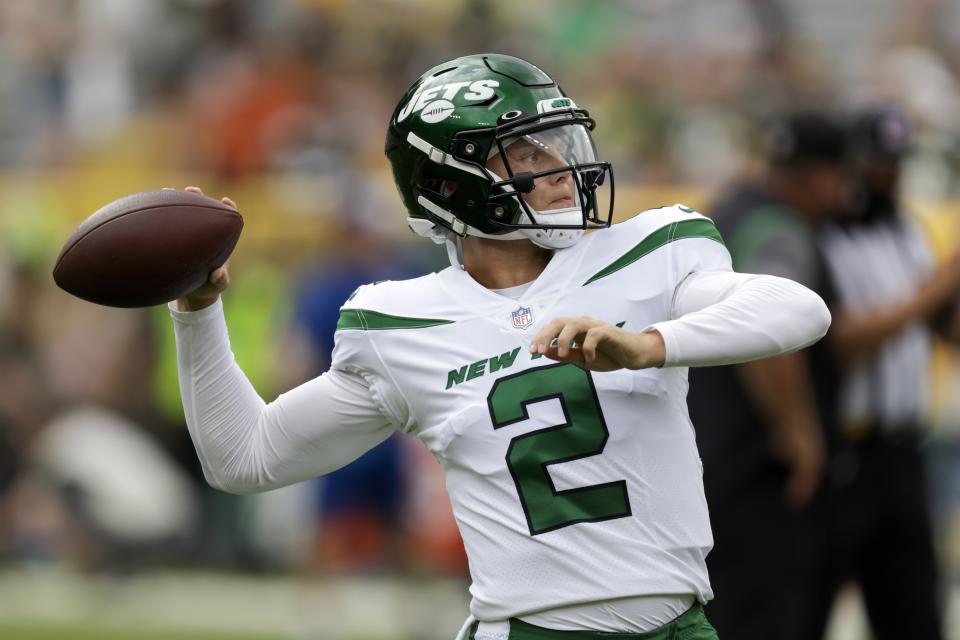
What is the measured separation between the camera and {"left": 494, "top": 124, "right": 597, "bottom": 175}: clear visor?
126 inches

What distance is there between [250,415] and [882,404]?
9.44 feet

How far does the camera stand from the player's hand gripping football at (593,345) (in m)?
2.72

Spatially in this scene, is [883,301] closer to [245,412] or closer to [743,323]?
[743,323]

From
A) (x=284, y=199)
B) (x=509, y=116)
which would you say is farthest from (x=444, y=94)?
(x=284, y=199)

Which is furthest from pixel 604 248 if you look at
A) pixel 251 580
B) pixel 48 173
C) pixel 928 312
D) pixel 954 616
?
pixel 48 173

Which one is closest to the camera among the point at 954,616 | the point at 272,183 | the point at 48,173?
the point at 954,616

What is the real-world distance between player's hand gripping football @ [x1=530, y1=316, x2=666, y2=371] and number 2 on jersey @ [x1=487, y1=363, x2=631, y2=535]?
264 millimetres

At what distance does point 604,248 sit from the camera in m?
3.20

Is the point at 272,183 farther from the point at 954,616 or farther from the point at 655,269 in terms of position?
the point at 655,269

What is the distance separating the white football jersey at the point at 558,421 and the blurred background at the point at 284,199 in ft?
11.0

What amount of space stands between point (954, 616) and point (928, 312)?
8.70ft

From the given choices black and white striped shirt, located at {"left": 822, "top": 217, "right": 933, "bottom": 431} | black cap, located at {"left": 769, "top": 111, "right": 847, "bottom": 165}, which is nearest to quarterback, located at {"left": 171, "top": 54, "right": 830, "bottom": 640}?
black cap, located at {"left": 769, "top": 111, "right": 847, "bottom": 165}

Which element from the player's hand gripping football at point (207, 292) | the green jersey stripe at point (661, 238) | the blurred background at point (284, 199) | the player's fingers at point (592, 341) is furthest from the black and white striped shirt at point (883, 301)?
the player's fingers at point (592, 341)

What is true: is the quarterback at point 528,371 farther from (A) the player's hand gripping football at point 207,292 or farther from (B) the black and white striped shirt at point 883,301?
(B) the black and white striped shirt at point 883,301
